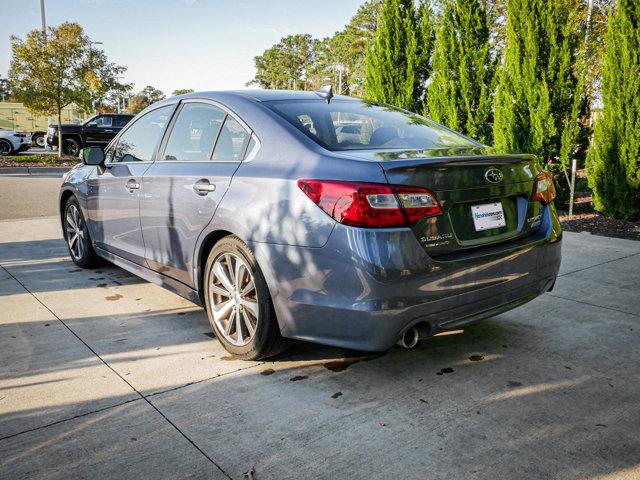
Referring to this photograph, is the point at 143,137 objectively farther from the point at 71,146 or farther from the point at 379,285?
the point at 71,146

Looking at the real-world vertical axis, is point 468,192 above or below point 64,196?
above

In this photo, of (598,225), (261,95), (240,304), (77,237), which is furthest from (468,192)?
(598,225)

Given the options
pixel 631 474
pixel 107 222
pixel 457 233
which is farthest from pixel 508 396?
pixel 107 222

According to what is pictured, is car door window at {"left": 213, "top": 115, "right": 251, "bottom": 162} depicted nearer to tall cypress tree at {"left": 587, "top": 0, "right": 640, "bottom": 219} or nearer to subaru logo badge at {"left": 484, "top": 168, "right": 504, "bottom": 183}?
subaru logo badge at {"left": 484, "top": 168, "right": 504, "bottom": 183}

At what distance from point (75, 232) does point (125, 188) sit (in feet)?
5.31

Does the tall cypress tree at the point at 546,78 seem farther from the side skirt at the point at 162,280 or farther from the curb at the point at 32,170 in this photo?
the curb at the point at 32,170

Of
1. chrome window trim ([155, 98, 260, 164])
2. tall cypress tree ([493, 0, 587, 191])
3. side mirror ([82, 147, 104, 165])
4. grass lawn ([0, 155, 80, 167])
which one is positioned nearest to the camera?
chrome window trim ([155, 98, 260, 164])

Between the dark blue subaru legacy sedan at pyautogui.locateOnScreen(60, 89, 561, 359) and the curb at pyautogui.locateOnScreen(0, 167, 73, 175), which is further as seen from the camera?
the curb at pyautogui.locateOnScreen(0, 167, 73, 175)

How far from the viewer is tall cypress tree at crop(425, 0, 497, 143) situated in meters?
10.6

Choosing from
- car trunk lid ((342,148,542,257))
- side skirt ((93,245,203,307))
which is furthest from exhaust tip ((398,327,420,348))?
side skirt ((93,245,203,307))

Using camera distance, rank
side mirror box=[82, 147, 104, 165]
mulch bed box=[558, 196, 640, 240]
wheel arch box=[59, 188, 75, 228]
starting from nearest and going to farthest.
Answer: side mirror box=[82, 147, 104, 165] → wheel arch box=[59, 188, 75, 228] → mulch bed box=[558, 196, 640, 240]

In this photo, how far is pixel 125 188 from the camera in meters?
4.47

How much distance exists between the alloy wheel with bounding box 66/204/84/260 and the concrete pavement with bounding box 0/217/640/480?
1293mm

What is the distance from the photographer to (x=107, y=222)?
191 inches
